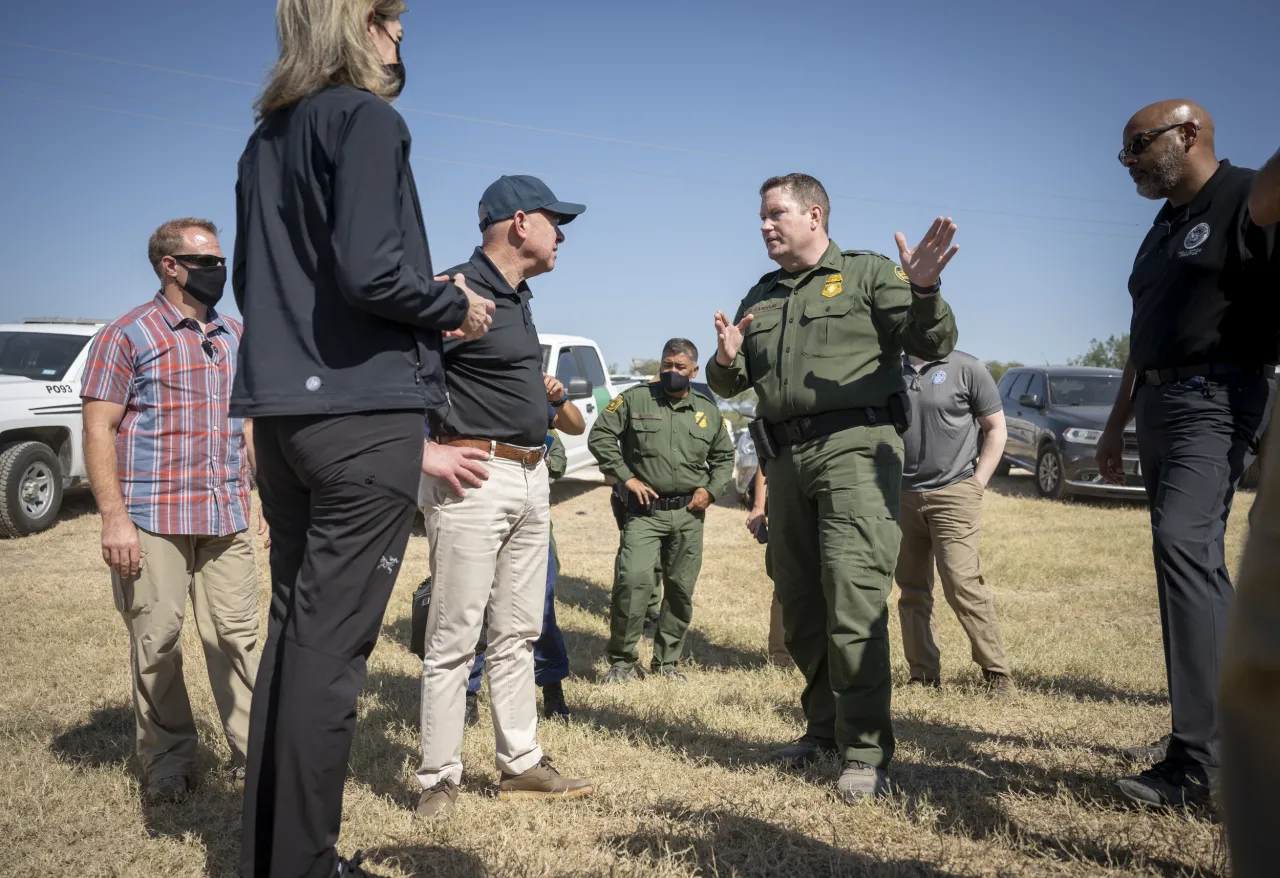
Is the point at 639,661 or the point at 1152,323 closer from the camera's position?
the point at 1152,323

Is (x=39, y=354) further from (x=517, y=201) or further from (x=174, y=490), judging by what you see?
(x=517, y=201)

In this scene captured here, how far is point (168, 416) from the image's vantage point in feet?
12.5

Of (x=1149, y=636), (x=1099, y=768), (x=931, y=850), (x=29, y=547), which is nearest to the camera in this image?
(x=931, y=850)

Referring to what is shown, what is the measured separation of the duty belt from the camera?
11.6 feet

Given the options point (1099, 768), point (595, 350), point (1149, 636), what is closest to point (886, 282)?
point (1099, 768)

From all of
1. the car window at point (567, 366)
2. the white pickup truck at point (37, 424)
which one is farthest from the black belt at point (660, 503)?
the car window at point (567, 366)

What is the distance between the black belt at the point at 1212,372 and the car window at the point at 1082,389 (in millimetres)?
12040

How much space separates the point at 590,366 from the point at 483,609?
32.8ft

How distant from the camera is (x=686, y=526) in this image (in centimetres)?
677

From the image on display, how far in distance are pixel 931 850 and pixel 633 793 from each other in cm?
112

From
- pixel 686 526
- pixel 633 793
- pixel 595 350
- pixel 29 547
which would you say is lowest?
pixel 29 547

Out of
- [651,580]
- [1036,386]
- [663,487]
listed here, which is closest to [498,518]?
[651,580]

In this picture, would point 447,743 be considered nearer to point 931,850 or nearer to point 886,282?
point 931,850

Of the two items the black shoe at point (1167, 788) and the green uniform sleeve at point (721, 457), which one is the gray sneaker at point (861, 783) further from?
the green uniform sleeve at point (721, 457)
